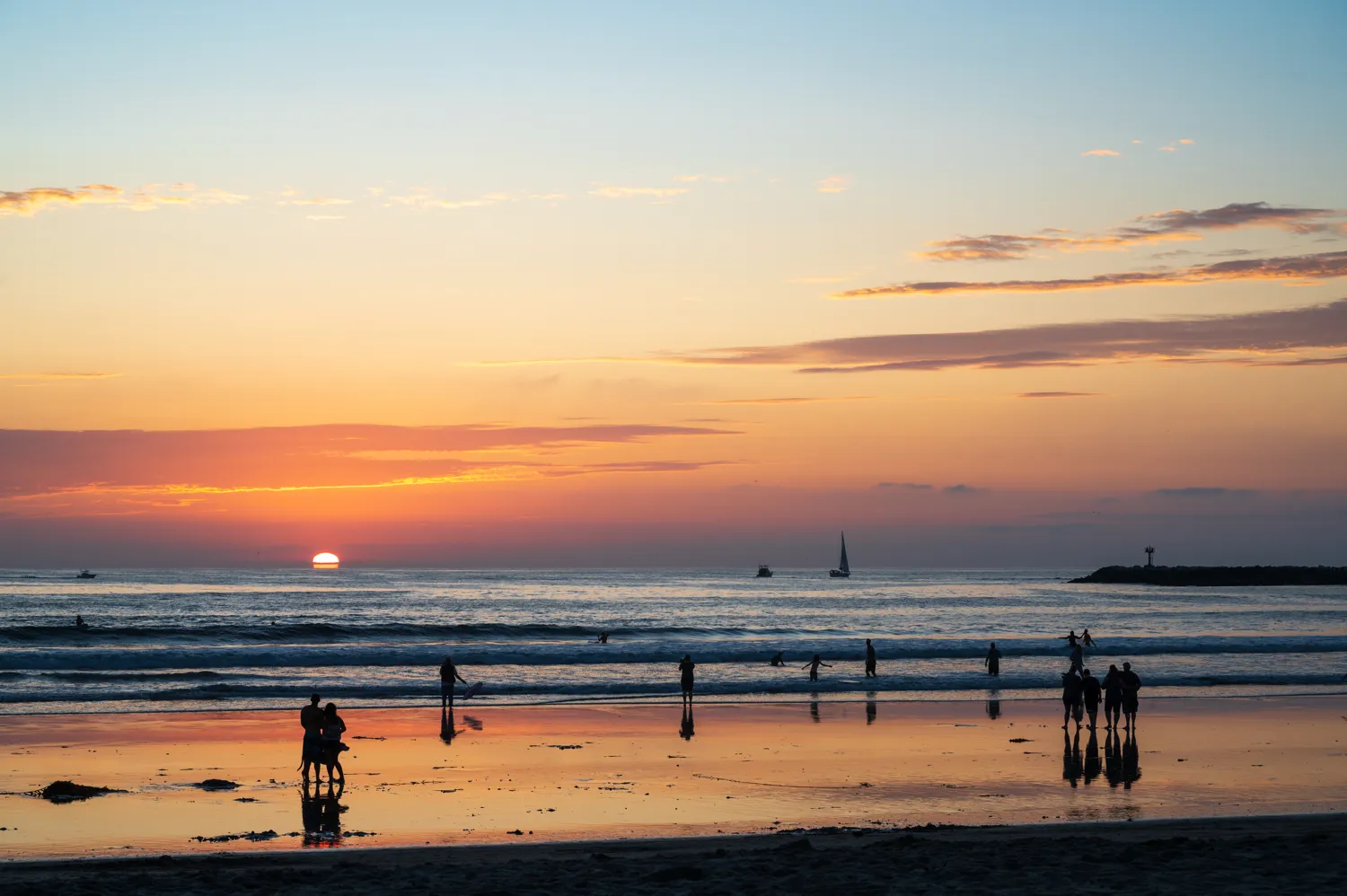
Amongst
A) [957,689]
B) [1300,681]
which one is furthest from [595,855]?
[1300,681]

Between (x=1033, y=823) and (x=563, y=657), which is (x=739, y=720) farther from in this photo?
(x=563, y=657)

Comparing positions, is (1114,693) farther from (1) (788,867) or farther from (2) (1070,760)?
(1) (788,867)

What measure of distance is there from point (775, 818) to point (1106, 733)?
39.2 ft

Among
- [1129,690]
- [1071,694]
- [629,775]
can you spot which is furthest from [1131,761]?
[629,775]

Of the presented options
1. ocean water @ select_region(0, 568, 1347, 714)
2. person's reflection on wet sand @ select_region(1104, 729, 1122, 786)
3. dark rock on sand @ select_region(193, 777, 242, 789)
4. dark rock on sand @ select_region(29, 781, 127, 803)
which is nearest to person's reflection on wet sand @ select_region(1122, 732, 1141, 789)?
person's reflection on wet sand @ select_region(1104, 729, 1122, 786)

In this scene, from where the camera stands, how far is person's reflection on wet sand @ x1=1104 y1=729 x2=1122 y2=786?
2038 centimetres

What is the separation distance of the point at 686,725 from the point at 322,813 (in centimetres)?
1201

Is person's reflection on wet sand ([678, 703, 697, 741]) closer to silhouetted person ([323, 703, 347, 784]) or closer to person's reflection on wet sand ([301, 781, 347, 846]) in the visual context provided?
silhouetted person ([323, 703, 347, 784])

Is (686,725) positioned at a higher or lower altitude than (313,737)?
lower

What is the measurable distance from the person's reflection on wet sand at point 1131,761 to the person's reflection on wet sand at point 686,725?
29.1 feet

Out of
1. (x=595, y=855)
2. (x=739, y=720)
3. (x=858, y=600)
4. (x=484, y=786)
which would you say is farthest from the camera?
(x=858, y=600)

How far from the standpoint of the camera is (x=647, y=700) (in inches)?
→ 1328

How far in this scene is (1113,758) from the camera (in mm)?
22625

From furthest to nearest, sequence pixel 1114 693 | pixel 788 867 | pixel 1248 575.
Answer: pixel 1248 575, pixel 1114 693, pixel 788 867
